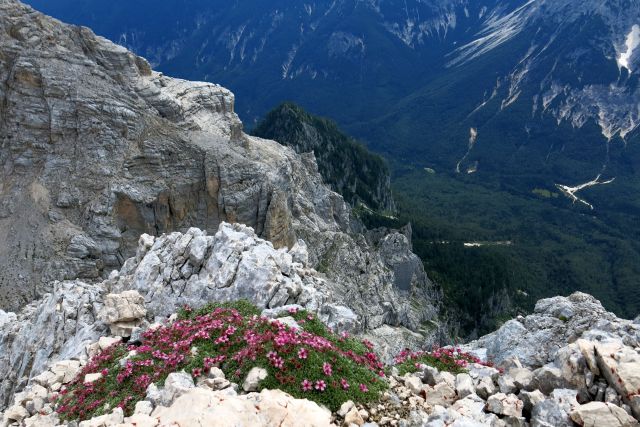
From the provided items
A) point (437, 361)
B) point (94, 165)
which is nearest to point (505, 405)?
point (437, 361)

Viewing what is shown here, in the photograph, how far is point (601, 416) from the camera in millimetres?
15727

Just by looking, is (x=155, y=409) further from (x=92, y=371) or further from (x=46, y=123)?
(x=46, y=123)

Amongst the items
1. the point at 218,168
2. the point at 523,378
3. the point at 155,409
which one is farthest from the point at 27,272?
the point at 523,378

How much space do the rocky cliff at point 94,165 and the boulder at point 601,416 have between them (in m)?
64.1

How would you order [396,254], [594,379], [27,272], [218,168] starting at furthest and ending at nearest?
[396,254]
[218,168]
[27,272]
[594,379]

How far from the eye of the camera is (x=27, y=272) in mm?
65000

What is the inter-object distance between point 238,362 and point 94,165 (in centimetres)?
6115

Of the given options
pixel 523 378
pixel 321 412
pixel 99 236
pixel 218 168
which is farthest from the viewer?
pixel 218 168

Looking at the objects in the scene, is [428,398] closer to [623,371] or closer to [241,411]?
[623,371]

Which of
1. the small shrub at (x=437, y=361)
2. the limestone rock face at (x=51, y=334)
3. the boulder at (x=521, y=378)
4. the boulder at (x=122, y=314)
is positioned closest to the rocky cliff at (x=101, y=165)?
the limestone rock face at (x=51, y=334)

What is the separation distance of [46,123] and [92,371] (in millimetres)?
60306

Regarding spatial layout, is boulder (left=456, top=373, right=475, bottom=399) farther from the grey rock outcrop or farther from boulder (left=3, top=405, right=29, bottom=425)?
boulder (left=3, top=405, right=29, bottom=425)

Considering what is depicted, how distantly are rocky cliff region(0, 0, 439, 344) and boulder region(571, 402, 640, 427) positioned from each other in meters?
64.1

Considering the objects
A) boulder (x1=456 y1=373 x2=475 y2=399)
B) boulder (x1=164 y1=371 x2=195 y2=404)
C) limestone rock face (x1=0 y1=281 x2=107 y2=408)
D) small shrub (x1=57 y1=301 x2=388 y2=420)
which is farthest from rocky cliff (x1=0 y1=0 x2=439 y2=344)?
boulder (x1=456 y1=373 x2=475 y2=399)
